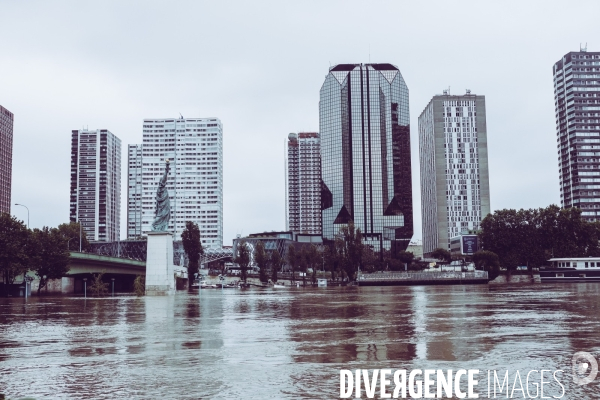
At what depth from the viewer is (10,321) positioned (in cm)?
3841

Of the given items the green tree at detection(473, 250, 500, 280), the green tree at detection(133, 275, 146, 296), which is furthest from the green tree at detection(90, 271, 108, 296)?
the green tree at detection(473, 250, 500, 280)

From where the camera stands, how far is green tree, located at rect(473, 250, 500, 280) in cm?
15775

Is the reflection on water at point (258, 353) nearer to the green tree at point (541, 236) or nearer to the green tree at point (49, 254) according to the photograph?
the green tree at point (49, 254)

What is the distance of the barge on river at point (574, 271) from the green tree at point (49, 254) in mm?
106234

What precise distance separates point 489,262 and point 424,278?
54.5ft

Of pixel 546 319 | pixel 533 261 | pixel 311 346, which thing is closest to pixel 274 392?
pixel 311 346

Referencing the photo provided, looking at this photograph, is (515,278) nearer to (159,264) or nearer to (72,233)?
(159,264)

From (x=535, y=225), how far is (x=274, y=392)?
161 metres

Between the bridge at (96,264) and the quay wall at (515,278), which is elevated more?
the bridge at (96,264)

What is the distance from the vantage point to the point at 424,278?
539 ft

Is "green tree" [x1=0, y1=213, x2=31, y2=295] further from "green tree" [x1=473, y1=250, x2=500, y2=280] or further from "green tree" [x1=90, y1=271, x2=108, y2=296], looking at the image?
"green tree" [x1=473, y1=250, x2=500, y2=280]

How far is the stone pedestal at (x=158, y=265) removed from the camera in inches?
3477

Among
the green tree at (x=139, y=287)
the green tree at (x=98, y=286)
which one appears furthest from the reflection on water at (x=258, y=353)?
the green tree at (x=98, y=286)

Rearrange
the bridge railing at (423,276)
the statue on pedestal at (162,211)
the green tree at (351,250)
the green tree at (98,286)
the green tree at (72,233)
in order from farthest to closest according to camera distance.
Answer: the green tree at (72,233), the bridge railing at (423,276), the green tree at (351,250), the green tree at (98,286), the statue on pedestal at (162,211)
